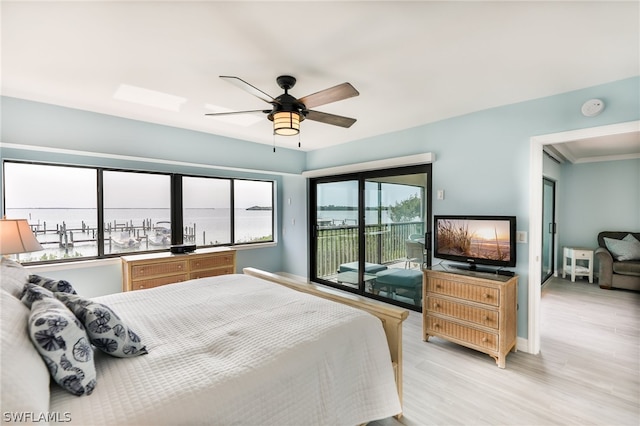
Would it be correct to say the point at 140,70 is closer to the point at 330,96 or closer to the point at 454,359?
the point at 330,96

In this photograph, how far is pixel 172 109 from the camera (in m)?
3.17

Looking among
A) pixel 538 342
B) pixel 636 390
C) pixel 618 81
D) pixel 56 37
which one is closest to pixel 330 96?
pixel 56 37

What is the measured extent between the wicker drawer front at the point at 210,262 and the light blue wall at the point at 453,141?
1.38 metres

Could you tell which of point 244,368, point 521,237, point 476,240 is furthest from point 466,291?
point 244,368

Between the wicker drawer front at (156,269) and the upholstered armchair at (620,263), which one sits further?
the upholstered armchair at (620,263)

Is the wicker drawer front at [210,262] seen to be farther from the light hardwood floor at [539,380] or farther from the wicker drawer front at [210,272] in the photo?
the light hardwood floor at [539,380]

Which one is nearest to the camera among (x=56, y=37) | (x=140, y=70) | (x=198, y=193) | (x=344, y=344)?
(x=344, y=344)

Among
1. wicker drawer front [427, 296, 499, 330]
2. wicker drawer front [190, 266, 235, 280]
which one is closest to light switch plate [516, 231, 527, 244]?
wicker drawer front [427, 296, 499, 330]

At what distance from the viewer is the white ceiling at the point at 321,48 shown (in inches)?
63.4

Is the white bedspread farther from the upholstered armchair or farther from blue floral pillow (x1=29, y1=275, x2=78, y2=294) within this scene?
the upholstered armchair

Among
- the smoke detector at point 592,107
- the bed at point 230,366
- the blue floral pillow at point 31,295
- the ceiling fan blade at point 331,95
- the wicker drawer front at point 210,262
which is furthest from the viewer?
the wicker drawer front at point 210,262

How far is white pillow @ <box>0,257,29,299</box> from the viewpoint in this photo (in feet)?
4.32

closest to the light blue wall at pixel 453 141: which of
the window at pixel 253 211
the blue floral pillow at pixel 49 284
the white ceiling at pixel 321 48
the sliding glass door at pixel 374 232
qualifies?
the white ceiling at pixel 321 48

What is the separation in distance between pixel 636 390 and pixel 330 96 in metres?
3.22
